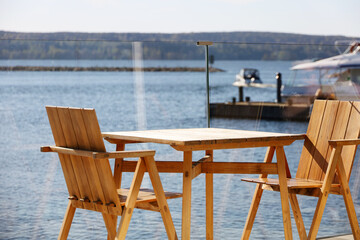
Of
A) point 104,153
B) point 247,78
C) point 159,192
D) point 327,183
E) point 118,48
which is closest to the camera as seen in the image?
point 104,153

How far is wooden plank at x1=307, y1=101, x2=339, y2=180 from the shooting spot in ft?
13.1

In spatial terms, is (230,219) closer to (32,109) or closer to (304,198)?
(304,198)

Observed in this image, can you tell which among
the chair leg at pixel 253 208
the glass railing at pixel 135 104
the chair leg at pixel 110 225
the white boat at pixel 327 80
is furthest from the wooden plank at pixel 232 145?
the white boat at pixel 327 80

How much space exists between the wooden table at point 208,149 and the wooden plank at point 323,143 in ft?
0.93

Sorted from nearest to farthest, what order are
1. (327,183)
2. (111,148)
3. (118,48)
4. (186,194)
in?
(186,194) → (327,183) → (118,48) → (111,148)

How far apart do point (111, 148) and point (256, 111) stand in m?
1.15

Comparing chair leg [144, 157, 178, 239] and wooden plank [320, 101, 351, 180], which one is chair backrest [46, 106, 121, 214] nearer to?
chair leg [144, 157, 178, 239]

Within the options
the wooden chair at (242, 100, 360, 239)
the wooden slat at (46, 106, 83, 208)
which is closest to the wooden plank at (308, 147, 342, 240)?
the wooden chair at (242, 100, 360, 239)

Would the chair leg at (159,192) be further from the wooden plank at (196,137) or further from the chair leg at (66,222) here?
the chair leg at (66,222)

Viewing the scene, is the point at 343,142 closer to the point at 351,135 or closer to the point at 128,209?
the point at 351,135

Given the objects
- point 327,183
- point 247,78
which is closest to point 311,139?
point 327,183

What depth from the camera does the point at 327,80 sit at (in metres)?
6.41
